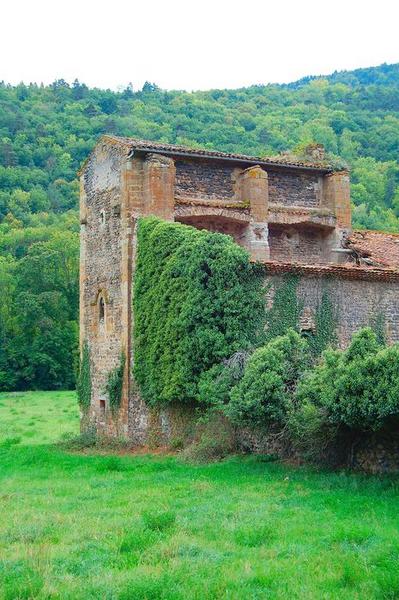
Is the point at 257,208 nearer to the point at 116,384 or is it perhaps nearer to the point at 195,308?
the point at 195,308

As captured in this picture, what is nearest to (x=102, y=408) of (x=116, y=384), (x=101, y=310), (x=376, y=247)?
(x=116, y=384)

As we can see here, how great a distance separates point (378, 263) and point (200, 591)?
15961mm

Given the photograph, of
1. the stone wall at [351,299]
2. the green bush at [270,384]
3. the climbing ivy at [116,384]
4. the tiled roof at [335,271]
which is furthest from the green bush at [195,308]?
the green bush at [270,384]

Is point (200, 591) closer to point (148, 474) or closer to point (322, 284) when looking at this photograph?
point (148, 474)

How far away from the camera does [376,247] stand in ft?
80.6

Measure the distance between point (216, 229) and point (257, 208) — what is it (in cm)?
141

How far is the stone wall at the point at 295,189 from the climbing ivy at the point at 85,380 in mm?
7848

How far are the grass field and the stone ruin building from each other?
5507 millimetres

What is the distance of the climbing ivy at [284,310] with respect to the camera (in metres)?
18.9

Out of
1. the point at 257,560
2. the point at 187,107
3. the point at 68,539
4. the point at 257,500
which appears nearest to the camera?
the point at 257,560

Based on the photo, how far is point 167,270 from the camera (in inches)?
780

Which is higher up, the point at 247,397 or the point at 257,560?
the point at 247,397

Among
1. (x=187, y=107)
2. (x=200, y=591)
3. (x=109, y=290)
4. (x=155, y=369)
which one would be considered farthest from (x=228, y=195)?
(x=187, y=107)

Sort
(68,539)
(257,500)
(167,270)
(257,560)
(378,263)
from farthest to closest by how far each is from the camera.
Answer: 1. (378,263)
2. (167,270)
3. (257,500)
4. (68,539)
5. (257,560)
